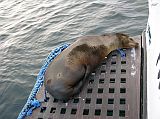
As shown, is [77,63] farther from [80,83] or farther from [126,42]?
[126,42]

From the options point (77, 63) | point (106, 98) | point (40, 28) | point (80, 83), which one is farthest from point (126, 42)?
point (40, 28)

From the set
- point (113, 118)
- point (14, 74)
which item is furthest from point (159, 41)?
point (14, 74)

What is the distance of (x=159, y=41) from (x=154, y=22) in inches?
18.0

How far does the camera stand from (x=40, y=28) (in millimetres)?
7848

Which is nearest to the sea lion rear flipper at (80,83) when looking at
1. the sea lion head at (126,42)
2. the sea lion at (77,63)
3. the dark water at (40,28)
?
the sea lion at (77,63)

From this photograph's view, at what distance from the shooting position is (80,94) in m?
4.14

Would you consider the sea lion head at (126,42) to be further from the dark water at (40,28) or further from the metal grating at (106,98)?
the dark water at (40,28)

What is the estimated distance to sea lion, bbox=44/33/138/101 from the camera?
4141mm

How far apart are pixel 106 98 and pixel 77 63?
34.7 inches

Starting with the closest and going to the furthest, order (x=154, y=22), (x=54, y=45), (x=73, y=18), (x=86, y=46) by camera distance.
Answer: (x=154, y=22)
(x=86, y=46)
(x=54, y=45)
(x=73, y=18)

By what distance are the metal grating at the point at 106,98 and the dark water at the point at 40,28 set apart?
119 cm

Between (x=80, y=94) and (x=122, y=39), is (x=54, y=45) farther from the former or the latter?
(x=80, y=94)

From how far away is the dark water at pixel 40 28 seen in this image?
563 cm

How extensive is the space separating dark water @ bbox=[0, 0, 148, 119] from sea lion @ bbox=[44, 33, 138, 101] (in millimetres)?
1109
